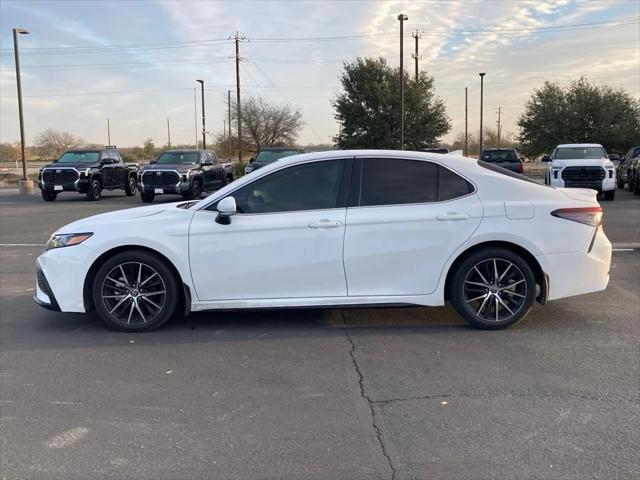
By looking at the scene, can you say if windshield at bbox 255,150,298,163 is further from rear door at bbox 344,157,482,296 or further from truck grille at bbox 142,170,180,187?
rear door at bbox 344,157,482,296

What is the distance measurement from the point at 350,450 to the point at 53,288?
11.2 ft

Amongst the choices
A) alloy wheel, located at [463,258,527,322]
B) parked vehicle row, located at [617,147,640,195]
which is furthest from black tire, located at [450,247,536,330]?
parked vehicle row, located at [617,147,640,195]

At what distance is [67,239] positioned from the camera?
5453 millimetres

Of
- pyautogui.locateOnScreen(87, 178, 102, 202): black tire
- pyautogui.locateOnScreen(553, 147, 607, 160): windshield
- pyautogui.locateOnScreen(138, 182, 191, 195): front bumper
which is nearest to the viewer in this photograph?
pyautogui.locateOnScreen(553, 147, 607, 160): windshield

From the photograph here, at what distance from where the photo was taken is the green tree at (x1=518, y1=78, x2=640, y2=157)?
139 ft

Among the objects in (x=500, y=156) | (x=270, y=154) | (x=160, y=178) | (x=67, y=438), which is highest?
(x=270, y=154)

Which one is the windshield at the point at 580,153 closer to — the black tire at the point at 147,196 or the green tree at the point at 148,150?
the black tire at the point at 147,196

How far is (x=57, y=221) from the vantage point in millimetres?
15352

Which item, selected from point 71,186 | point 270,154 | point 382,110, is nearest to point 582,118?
point 382,110

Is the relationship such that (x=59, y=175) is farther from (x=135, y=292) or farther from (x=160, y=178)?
(x=135, y=292)

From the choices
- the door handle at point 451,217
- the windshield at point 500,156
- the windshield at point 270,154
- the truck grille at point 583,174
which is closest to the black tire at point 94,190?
the windshield at point 270,154

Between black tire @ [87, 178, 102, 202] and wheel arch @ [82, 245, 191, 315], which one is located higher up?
black tire @ [87, 178, 102, 202]

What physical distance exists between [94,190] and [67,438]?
20.7m

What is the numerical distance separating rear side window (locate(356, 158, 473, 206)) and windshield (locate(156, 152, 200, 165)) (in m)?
17.1
